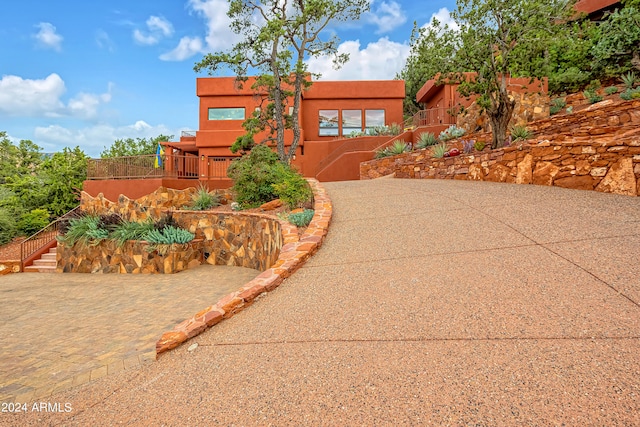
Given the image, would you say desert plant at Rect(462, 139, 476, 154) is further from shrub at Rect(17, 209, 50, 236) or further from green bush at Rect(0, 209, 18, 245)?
green bush at Rect(0, 209, 18, 245)

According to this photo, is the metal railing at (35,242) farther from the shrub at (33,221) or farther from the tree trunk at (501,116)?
the tree trunk at (501,116)

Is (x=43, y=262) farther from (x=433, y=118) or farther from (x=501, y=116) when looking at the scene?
(x=433, y=118)

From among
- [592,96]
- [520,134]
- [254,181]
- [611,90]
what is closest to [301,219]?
[254,181]

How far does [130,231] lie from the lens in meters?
10.8

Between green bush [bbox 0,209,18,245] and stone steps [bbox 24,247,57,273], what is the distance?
156 inches

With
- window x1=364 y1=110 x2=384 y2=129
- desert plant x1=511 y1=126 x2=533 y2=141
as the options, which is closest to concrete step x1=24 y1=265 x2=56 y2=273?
desert plant x1=511 y1=126 x2=533 y2=141

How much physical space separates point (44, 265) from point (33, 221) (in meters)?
5.79

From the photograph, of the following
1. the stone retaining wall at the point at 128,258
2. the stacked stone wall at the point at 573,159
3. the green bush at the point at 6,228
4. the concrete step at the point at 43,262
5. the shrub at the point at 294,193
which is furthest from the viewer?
the green bush at the point at 6,228

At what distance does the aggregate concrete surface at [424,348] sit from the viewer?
2.20 meters

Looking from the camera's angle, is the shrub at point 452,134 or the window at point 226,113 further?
the window at point 226,113

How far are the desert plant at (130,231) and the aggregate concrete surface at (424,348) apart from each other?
754 centimetres

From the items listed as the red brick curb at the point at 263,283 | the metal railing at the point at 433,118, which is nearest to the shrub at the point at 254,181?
the red brick curb at the point at 263,283

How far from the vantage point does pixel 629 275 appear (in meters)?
3.70

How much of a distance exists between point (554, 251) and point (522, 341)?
7.79 feet
